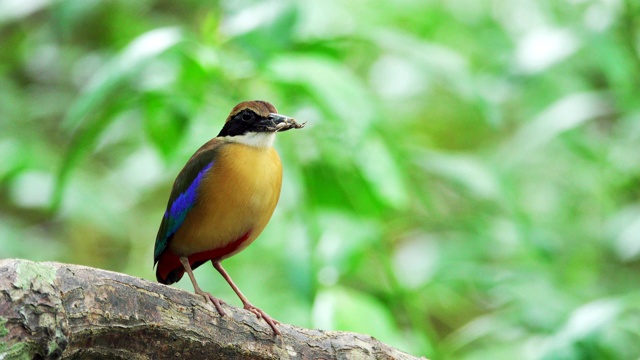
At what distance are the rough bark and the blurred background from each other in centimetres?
81

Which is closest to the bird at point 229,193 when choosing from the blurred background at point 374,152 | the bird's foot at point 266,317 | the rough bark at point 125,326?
the bird's foot at point 266,317

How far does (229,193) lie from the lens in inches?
123

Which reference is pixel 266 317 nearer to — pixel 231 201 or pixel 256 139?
pixel 231 201

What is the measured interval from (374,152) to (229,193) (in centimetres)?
116

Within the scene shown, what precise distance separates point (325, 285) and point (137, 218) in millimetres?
3459

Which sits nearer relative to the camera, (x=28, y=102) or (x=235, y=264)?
(x=235, y=264)

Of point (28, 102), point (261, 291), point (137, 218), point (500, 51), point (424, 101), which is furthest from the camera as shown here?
point (424, 101)

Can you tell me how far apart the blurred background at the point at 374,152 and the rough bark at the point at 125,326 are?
0.81 m

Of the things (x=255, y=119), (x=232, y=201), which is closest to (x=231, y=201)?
(x=232, y=201)

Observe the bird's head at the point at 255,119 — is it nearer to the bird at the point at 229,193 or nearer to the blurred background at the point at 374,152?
the bird at the point at 229,193

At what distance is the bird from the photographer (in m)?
3.11

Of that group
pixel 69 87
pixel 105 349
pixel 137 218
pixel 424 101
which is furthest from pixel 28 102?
pixel 105 349

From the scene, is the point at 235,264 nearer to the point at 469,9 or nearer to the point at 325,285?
the point at 325,285

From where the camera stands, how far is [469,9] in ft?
20.3
